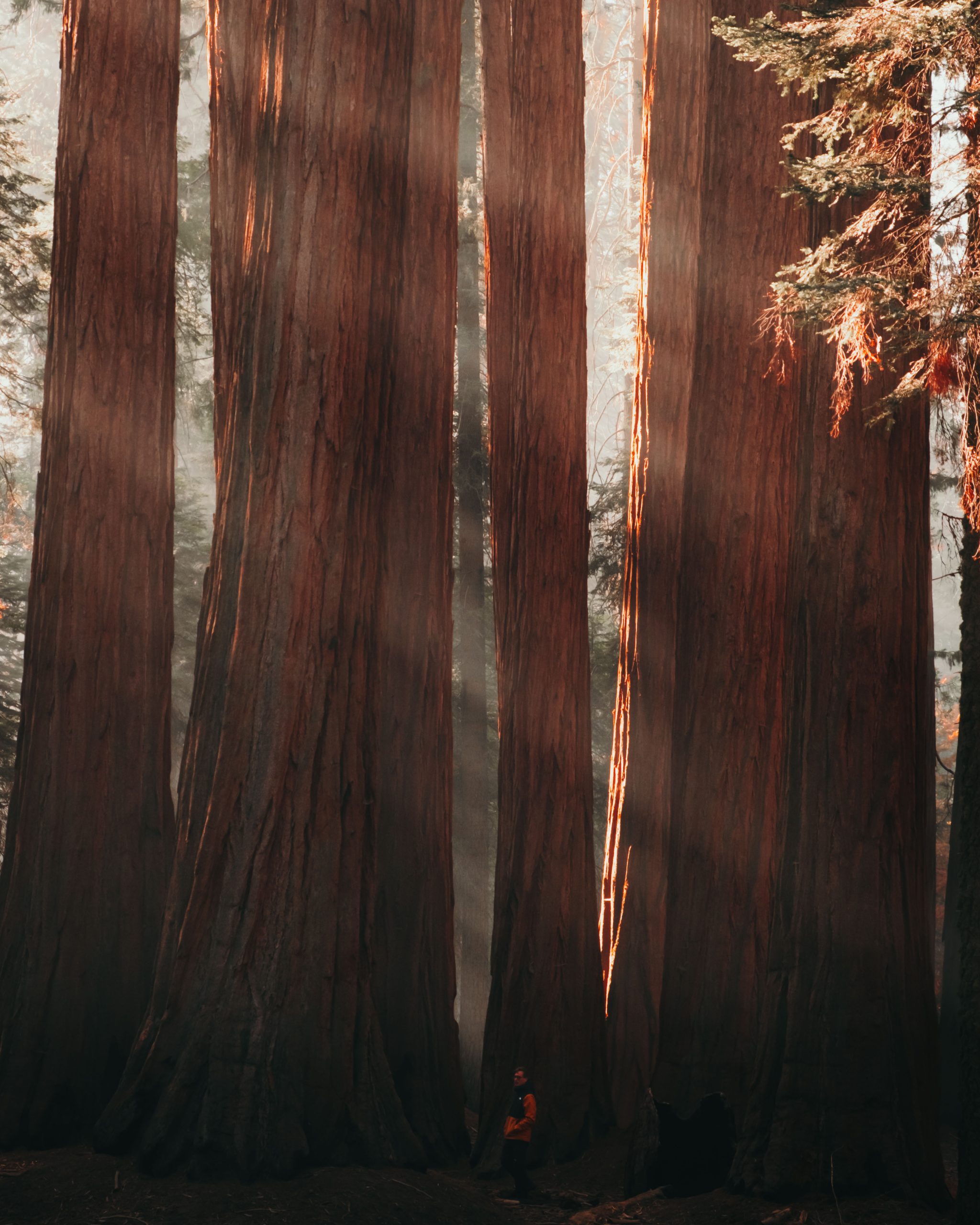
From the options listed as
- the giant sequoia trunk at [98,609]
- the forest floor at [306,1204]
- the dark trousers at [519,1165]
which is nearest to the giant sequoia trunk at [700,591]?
the dark trousers at [519,1165]

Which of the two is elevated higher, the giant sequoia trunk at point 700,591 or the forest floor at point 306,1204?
the giant sequoia trunk at point 700,591

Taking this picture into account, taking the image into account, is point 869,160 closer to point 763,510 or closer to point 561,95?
point 763,510

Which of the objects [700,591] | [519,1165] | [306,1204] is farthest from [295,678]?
[700,591]

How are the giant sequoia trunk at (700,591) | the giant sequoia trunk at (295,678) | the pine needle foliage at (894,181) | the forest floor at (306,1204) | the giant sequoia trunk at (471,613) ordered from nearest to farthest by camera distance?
the pine needle foliage at (894,181)
the forest floor at (306,1204)
the giant sequoia trunk at (295,678)
the giant sequoia trunk at (700,591)
the giant sequoia trunk at (471,613)

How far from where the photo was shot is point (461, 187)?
1850cm

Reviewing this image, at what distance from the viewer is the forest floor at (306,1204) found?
585 cm

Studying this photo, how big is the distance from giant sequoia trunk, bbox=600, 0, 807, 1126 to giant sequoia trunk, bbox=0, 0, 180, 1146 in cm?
390

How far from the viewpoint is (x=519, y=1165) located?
8.05 meters

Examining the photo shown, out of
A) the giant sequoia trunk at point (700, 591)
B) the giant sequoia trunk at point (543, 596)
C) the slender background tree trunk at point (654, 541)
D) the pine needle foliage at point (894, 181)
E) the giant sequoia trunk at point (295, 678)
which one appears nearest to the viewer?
the pine needle foliage at point (894, 181)

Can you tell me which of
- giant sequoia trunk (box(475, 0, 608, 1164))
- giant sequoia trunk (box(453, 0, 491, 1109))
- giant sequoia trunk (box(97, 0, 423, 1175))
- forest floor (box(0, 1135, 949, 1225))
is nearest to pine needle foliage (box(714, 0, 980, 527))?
giant sequoia trunk (box(97, 0, 423, 1175))

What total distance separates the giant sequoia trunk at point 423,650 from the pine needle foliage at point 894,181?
3766 mm

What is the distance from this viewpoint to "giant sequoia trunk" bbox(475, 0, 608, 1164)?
9.41m

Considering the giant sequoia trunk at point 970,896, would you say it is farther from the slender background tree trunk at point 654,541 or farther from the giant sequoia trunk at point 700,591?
the slender background tree trunk at point 654,541

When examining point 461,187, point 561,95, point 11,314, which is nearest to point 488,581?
point 461,187
